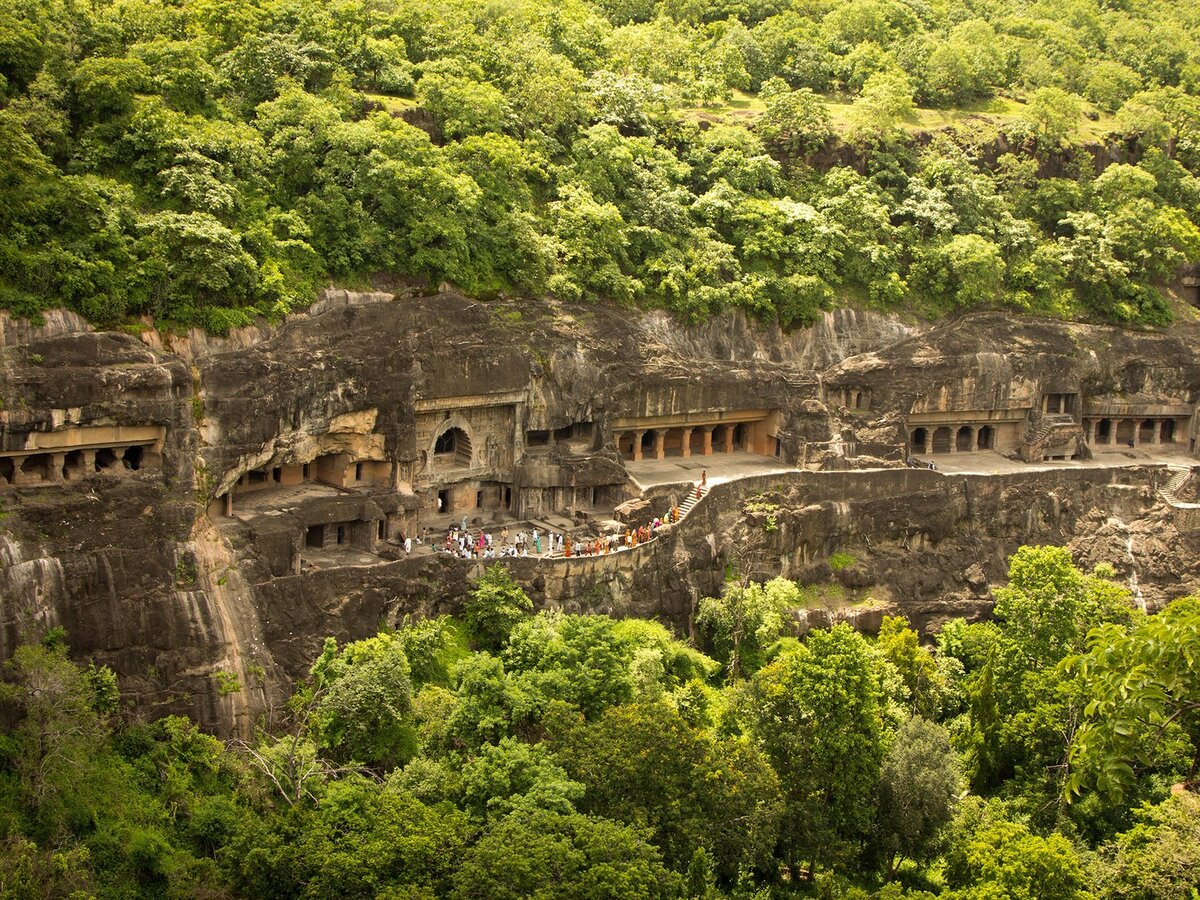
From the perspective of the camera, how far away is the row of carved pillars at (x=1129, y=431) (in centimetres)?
4972

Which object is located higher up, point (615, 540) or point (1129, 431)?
point (1129, 431)

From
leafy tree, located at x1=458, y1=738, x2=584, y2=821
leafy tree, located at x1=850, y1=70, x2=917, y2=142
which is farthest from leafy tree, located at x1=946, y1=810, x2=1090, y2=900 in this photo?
leafy tree, located at x1=850, y1=70, x2=917, y2=142

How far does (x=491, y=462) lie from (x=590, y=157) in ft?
37.1

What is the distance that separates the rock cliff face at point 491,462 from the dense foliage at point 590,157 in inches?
61.1

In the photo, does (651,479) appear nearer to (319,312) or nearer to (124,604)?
(319,312)

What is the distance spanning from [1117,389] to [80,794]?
34.0 metres

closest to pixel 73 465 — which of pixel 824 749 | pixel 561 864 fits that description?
pixel 561 864

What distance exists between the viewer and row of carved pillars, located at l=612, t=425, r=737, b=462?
1694 inches

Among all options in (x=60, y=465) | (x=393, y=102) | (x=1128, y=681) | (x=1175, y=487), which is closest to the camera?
(x=1128, y=681)

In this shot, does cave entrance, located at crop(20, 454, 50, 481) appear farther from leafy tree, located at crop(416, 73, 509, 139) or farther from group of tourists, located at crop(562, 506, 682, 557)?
leafy tree, located at crop(416, 73, 509, 139)

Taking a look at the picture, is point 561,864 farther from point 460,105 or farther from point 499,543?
point 460,105

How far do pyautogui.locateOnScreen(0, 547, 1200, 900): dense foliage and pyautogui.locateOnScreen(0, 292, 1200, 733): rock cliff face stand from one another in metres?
1.45

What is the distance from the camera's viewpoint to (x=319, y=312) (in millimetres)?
36781

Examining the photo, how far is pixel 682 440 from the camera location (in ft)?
144
